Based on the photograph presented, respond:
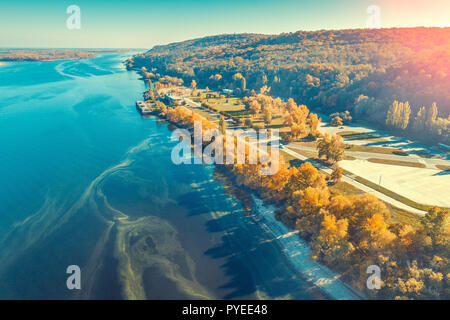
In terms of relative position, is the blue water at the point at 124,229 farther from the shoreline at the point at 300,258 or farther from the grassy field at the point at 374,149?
the grassy field at the point at 374,149

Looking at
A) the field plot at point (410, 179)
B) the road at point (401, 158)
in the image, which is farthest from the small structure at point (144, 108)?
the field plot at point (410, 179)

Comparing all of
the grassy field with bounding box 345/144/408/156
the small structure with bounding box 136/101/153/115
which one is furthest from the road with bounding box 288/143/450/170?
the small structure with bounding box 136/101/153/115

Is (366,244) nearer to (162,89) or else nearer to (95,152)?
(95,152)

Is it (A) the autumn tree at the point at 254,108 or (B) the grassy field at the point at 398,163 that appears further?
(A) the autumn tree at the point at 254,108

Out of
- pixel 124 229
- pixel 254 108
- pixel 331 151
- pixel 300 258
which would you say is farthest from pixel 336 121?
pixel 124 229

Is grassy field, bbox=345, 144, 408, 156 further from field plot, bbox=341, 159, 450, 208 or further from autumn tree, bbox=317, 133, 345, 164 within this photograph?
autumn tree, bbox=317, 133, 345, 164

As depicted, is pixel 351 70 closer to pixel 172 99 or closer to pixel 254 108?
pixel 254 108
